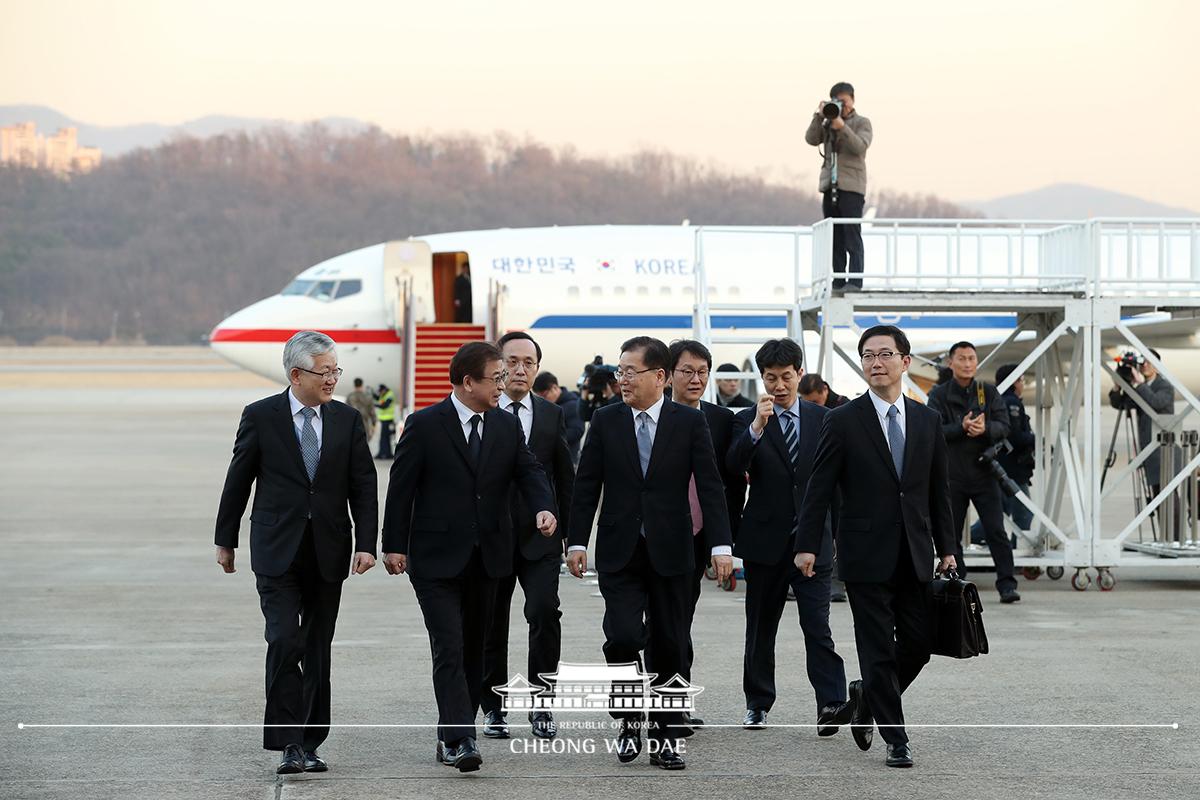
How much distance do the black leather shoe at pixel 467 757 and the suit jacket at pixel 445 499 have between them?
64 cm

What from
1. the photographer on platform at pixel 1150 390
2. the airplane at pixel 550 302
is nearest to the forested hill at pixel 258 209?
the airplane at pixel 550 302

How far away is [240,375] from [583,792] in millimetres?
71177

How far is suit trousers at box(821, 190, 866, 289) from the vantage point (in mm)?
12109

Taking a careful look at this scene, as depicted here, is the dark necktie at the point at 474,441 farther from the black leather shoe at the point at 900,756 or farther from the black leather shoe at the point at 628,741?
the black leather shoe at the point at 900,756

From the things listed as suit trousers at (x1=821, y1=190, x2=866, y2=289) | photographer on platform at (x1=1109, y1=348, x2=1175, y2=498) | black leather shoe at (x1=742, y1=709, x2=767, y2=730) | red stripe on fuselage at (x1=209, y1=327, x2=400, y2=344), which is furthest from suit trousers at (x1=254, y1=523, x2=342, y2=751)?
red stripe on fuselage at (x1=209, y1=327, x2=400, y2=344)

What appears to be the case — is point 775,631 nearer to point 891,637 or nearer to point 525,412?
point 891,637

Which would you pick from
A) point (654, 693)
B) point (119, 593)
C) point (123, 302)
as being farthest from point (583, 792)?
point (123, 302)

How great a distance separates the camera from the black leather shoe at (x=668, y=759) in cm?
613

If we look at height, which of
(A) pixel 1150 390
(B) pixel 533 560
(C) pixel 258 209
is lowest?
(B) pixel 533 560

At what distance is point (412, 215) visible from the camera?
137 metres

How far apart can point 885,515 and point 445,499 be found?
172 cm

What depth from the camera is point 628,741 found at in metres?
6.24

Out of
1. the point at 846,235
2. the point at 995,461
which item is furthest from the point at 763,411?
the point at 846,235

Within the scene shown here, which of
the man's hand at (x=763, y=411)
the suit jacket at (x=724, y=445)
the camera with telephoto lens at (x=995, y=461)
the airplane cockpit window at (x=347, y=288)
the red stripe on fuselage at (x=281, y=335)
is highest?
the airplane cockpit window at (x=347, y=288)
